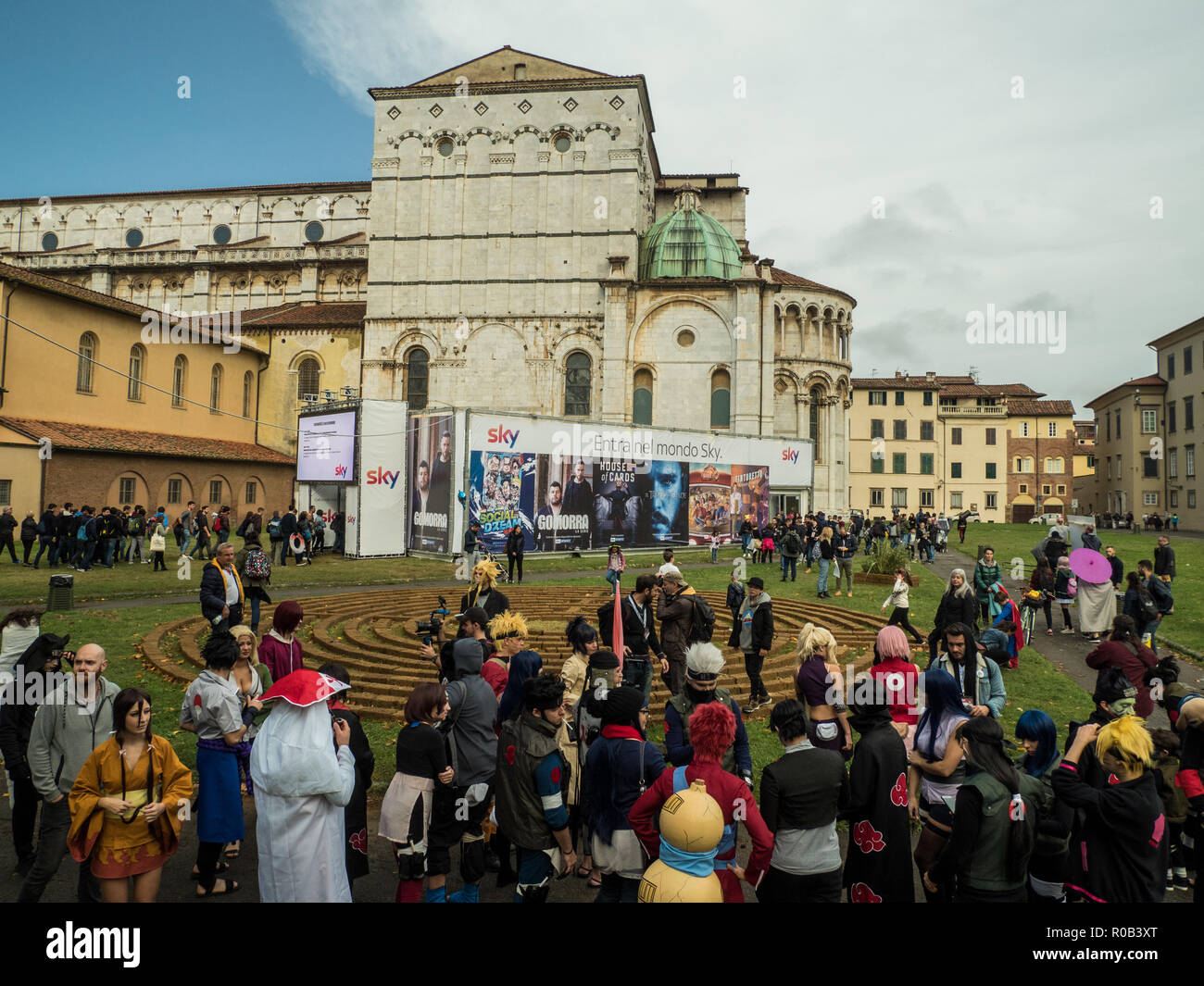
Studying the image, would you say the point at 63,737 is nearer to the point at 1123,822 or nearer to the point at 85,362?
the point at 1123,822

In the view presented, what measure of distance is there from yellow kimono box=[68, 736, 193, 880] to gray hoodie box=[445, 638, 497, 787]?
1637 millimetres

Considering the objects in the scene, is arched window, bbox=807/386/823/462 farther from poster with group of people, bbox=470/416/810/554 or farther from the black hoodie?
the black hoodie

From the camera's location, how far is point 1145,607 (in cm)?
1179

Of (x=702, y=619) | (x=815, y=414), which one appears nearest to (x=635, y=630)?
(x=702, y=619)

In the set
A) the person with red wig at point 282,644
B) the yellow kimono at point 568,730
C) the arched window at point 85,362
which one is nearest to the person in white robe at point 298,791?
the yellow kimono at point 568,730

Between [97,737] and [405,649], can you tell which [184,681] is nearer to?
[405,649]

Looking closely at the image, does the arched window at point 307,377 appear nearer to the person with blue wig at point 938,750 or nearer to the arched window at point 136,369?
the arched window at point 136,369

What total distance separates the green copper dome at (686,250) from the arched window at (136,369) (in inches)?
1095

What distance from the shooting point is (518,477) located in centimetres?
2794

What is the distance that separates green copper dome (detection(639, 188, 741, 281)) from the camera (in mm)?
43406

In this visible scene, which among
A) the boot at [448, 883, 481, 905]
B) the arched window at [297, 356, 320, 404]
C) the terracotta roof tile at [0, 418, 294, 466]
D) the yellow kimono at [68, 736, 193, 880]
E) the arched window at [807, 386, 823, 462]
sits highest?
the arched window at [297, 356, 320, 404]

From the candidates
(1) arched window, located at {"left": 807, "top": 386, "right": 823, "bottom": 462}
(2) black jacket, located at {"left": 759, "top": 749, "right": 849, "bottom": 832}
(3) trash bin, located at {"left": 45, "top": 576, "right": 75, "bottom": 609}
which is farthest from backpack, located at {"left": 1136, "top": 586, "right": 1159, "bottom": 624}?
(1) arched window, located at {"left": 807, "top": 386, "right": 823, "bottom": 462}
